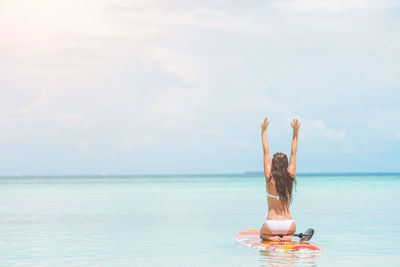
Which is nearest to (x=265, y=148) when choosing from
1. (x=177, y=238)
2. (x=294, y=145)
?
(x=294, y=145)

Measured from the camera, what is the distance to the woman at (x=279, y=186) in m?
11.7

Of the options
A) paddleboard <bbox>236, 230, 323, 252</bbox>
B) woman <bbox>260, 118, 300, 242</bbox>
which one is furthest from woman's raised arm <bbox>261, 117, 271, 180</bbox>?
paddleboard <bbox>236, 230, 323, 252</bbox>

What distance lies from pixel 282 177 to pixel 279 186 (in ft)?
0.62

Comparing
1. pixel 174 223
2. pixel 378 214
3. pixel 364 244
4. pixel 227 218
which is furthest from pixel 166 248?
pixel 378 214

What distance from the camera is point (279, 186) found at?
11.7 meters

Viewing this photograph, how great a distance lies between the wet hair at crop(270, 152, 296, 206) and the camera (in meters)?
11.7

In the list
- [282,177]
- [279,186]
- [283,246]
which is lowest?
[283,246]

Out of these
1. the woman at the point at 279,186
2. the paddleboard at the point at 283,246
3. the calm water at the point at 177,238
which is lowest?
the calm water at the point at 177,238

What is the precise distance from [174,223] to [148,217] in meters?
2.60

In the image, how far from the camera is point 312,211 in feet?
79.0

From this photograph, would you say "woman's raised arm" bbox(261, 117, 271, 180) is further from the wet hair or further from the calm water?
the calm water

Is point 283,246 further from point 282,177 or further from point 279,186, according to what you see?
point 282,177

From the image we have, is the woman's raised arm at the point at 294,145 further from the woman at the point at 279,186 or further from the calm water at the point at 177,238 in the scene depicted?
the calm water at the point at 177,238

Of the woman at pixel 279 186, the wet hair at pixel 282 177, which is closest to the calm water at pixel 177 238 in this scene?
the woman at pixel 279 186
